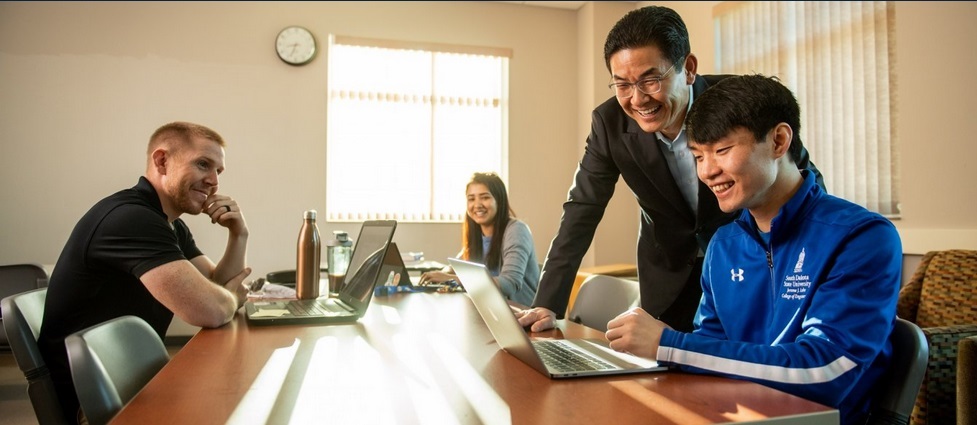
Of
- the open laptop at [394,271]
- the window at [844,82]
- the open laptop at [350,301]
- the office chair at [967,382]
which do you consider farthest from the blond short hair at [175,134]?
the window at [844,82]

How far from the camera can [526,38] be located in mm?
5582

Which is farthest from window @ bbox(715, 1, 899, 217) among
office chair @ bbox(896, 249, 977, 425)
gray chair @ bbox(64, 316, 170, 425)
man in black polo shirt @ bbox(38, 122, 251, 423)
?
gray chair @ bbox(64, 316, 170, 425)

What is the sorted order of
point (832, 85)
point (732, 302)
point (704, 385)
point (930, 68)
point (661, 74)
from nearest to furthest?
point (704, 385) → point (732, 302) → point (661, 74) → point (930, 68) → point (832, 85)

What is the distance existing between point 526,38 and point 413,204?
1.72 m

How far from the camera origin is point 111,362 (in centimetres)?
113

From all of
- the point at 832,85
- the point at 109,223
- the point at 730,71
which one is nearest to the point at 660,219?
the point at 109,223

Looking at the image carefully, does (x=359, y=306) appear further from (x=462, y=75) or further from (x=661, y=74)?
(x=462, y=75)

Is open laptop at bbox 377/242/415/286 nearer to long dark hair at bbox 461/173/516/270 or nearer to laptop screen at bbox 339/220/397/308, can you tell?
laptop screen at bbox 339/220/397/308

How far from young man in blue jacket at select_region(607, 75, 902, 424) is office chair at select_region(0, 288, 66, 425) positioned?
1257mm

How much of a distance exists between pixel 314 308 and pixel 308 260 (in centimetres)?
35

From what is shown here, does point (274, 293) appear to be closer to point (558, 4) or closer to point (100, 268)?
point (100, 268)

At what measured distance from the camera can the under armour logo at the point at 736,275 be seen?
1291 millimetres

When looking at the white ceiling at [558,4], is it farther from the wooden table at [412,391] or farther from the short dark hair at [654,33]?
the wooden table at [412,391]

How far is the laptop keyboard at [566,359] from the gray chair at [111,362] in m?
0.69
